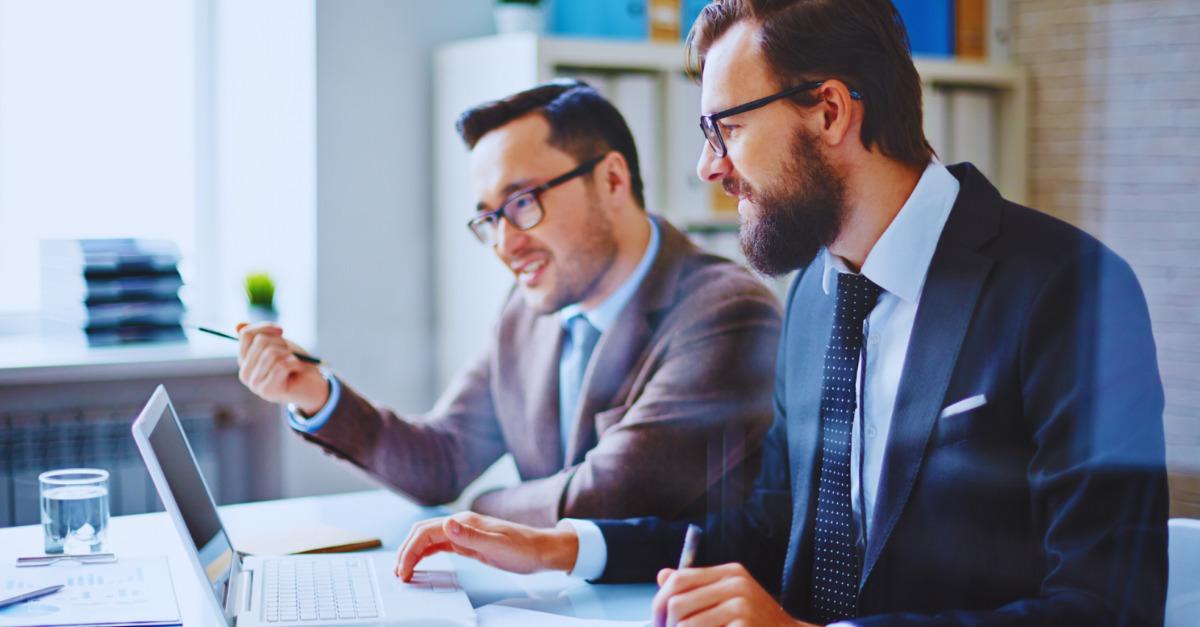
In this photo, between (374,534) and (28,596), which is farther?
(374,534)

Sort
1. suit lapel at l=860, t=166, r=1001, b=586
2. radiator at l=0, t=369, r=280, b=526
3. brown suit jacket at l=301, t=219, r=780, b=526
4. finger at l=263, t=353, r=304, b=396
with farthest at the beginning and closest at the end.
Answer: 1. radiator at l=0, t=369, r=280, b=526
2. finger at l=263, t=353, r=304, b=396
3. brown suit jacket at l=301, t=219, r=780, b=526
4. suit lapel at l=860, t=166, r=1001, b=586

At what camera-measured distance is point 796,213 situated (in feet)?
4.17

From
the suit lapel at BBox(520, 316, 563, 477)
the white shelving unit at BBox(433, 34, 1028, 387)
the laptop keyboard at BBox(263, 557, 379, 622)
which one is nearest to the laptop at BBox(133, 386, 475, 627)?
the laptop keyboard at BBox(263, 557, 379, 622)

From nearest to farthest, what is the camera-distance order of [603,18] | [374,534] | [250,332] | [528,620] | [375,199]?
[528,620], [374,534], [250,332], [603,18], [375,199]

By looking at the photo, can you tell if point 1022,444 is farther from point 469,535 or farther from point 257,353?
A: point 257,353

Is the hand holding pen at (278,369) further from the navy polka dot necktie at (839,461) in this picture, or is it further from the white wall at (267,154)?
the white wall at (267,154)

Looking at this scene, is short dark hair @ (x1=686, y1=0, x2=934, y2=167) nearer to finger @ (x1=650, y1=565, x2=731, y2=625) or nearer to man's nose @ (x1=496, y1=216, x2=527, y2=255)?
finger @ (x1=650, y1=565, x2=731, y2=625)

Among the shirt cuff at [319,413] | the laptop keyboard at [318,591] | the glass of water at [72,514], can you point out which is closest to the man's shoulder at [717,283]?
the shirt cuff at [319,413]

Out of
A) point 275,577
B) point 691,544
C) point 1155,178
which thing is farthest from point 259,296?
point 1155,178

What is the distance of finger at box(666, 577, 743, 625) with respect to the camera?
1048 mm

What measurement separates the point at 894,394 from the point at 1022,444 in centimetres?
17

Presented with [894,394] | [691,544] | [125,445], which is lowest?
[125,445]

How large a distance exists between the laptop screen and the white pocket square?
75 centimetres

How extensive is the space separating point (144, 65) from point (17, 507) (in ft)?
3.78
